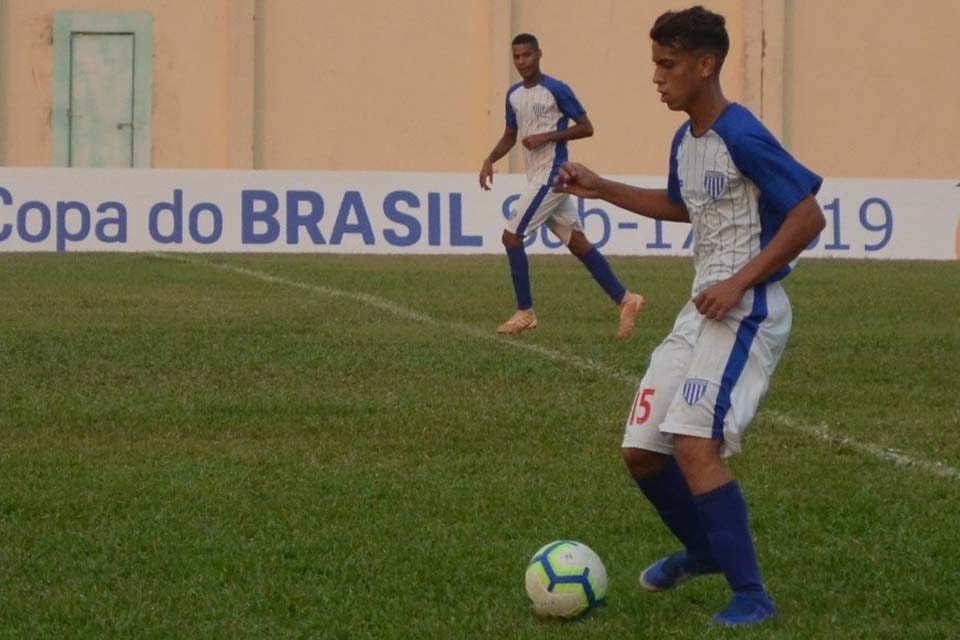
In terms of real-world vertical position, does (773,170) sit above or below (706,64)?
below

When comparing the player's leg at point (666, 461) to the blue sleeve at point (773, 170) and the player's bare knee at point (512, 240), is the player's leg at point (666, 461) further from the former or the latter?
the player's bare knee at point (512, 240)

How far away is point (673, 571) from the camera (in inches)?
202

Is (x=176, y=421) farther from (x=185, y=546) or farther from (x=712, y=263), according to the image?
(x=712, y=263)

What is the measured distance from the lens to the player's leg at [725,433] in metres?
4.77

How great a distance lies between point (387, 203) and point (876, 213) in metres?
6.15

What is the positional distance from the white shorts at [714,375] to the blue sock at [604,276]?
7295 mm

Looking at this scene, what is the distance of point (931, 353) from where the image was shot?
36.5ft

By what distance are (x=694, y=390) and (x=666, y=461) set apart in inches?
12.7

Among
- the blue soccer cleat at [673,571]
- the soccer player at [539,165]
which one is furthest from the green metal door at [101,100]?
the blue soccer cleat at [673,571]

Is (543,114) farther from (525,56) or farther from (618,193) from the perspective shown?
(618,193)

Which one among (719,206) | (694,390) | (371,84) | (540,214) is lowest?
(694,390)

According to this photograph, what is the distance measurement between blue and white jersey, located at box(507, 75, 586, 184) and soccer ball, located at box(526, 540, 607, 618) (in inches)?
319

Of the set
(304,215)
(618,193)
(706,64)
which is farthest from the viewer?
(304,215)

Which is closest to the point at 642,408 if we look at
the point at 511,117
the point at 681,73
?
the point at 681,73
